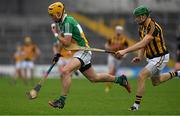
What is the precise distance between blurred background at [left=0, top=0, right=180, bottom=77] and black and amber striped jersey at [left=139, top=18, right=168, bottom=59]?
2243 cm

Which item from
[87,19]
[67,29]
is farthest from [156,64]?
[87,19]

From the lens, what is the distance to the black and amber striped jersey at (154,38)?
507 inches

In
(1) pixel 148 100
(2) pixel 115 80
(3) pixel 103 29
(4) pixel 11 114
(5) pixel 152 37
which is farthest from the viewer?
(3) pixel 103 29

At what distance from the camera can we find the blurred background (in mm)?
36250

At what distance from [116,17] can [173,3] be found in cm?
360

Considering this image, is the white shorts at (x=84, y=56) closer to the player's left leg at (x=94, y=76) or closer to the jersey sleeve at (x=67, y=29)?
the player's left leg at (x=94, y=76)

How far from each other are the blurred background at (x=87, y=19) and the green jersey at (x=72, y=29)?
22.6m

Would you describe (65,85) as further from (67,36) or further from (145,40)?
(145,40)

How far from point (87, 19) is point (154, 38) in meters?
24.1

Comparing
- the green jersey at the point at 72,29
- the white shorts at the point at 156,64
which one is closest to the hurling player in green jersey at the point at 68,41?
the green jersey at the point at 72,29

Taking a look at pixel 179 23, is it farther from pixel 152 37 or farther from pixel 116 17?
pixel 152 37

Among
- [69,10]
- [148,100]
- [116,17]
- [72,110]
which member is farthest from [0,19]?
[72,110]

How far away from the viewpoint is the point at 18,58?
29922 millimetres

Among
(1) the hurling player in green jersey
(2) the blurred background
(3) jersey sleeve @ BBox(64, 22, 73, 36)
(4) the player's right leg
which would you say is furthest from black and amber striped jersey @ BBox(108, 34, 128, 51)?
(2) the blurred background
